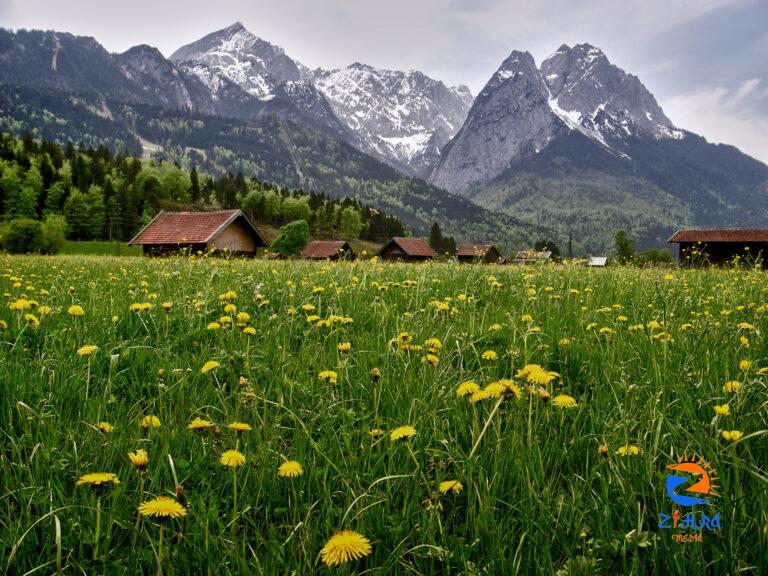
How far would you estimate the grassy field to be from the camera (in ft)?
3.99

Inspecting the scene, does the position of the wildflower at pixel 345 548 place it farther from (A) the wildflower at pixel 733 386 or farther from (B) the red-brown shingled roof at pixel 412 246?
(B) the red-brown shingled roof at pixel 412 246

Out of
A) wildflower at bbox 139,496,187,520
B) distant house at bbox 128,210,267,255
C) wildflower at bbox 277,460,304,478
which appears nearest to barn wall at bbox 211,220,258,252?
distant house at bbox 128,210,267,255

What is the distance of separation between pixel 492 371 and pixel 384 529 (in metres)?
1.56

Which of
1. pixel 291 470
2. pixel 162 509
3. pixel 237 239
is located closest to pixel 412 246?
pixel 237 239

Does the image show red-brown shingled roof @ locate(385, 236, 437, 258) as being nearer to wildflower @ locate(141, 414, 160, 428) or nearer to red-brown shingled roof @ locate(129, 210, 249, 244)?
red-brown shingled roof @ locate(129, 210, 249, 244)

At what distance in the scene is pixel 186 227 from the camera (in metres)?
44.1

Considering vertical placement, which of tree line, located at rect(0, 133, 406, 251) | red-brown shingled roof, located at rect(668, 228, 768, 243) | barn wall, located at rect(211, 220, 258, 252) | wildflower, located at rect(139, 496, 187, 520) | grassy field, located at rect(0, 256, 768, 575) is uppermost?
tree line, located at rect(0, 133, 406, 251)

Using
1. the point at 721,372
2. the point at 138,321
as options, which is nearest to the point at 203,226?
the point at 138,321

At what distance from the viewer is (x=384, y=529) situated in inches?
53.9

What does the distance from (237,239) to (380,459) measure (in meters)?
49.6

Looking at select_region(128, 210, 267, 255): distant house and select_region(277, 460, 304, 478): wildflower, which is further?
select_region(128, 210, 267, 255): distant house

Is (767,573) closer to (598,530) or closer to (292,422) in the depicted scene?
(598,530)

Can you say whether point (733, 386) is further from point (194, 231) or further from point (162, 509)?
point (194, 231)

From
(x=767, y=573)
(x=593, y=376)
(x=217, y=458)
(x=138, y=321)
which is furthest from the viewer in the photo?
(x=138, y=321)
